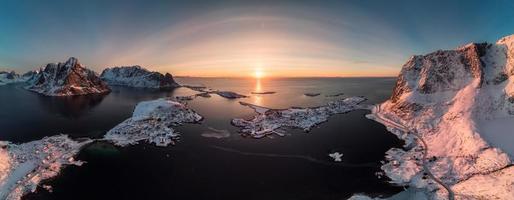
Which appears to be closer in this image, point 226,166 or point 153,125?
point 226,166

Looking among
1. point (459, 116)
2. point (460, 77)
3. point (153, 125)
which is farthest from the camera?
point (460, 77)

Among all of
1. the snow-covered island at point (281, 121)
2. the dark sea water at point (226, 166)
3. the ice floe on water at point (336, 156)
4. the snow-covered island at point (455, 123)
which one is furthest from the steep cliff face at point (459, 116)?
the snow-covered island at point (281, 121)

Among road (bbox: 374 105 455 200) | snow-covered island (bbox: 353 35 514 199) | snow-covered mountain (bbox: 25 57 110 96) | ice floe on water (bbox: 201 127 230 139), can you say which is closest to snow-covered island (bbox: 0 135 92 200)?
ice floe on water (bbox: 201 127 230 139)

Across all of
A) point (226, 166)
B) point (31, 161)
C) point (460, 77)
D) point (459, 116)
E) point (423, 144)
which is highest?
point (460, 77)

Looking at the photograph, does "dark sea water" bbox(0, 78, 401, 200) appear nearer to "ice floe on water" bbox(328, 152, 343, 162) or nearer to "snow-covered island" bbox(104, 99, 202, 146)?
"ice floe on water" bbox(328, 152, 343, 162)

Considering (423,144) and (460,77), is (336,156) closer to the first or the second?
(423,144)

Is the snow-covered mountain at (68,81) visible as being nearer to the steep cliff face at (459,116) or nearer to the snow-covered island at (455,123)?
the snow-covered island at (455,123)

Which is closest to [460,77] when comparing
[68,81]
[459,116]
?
[459,116]
